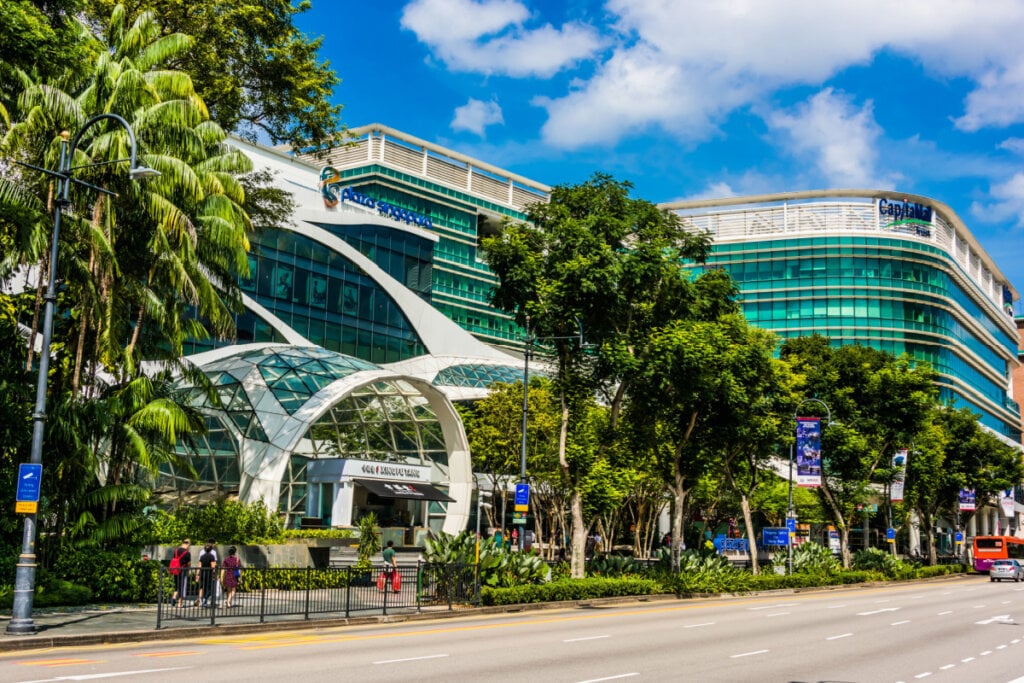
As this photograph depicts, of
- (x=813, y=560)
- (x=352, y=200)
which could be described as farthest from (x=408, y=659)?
(x=352, y=200)

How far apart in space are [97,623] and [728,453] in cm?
2687

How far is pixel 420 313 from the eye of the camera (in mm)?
71125

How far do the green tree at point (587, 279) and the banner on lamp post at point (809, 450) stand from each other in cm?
1165

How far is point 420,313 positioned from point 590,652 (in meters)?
55.4

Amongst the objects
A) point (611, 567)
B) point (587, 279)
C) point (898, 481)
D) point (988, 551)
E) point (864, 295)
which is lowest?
point (988, 551)

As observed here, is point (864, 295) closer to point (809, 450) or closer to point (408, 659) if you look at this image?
point (809, 450)

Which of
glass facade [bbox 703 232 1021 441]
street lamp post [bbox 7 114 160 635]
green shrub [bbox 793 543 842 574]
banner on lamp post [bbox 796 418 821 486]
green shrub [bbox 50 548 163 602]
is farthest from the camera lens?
glass facade [bbox 703 232 1021 441]

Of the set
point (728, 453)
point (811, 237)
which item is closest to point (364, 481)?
point (728, 453)

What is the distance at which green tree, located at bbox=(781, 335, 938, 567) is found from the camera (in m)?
49.9

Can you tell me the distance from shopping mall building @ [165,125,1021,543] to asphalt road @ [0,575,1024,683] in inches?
696

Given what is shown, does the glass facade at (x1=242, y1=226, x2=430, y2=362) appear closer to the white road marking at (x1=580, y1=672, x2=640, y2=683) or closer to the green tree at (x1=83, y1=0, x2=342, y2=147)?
the green tree at (x1=83, y1=0, x2=342, y2=147)

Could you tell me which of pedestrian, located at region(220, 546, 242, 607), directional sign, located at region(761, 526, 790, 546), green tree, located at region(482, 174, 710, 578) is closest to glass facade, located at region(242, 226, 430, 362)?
directional sign, located at region(761, 526, 790, 546)

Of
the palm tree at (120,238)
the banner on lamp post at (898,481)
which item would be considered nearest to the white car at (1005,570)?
the banner on lamp post at (898,481)

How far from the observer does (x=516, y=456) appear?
5212cm
